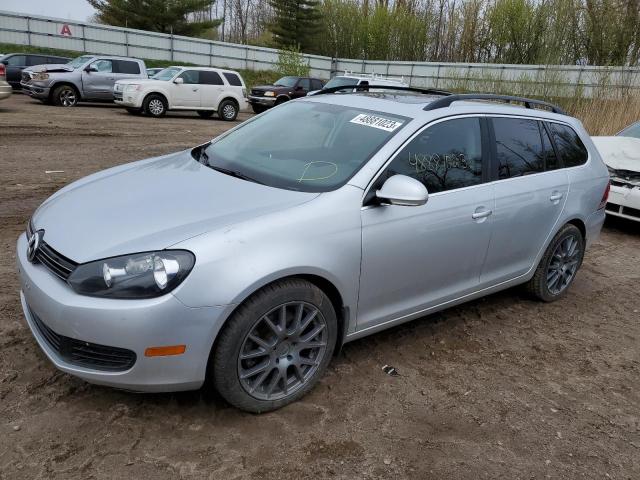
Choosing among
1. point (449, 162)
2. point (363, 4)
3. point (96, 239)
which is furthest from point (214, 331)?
point (363, 4)

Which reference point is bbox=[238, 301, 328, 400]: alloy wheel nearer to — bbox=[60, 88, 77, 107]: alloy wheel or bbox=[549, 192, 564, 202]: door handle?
bbox=[549, 192, 564, 202]: door handle

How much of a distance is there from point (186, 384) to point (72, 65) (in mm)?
18647

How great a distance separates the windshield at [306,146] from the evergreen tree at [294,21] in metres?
43.3

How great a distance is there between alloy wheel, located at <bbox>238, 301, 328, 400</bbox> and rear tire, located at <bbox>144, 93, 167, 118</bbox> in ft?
50.8

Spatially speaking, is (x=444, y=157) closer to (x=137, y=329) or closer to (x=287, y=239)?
(x=287, y=239)

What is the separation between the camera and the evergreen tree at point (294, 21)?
44906 millimetres

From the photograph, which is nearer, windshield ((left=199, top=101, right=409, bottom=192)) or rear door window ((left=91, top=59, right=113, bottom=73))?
windshield ((left=199, top=101, right=409, bottom=192))

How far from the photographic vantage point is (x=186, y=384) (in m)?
2.52

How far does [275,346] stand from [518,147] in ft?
7.96

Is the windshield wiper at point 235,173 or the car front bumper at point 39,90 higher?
the windshield wiper at point 235,173

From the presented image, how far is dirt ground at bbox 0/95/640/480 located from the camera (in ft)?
8.13

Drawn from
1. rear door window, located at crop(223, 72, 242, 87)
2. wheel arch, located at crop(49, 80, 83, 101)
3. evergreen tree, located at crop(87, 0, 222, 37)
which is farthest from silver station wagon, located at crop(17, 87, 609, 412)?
evergreen tree, located at crop(87, 0, 222, 37)

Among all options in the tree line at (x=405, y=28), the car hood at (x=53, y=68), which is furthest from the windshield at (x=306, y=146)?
the tree line at (x=405, y=28)

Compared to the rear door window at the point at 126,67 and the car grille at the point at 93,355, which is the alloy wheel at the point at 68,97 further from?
the car grille at the point at 93,355
